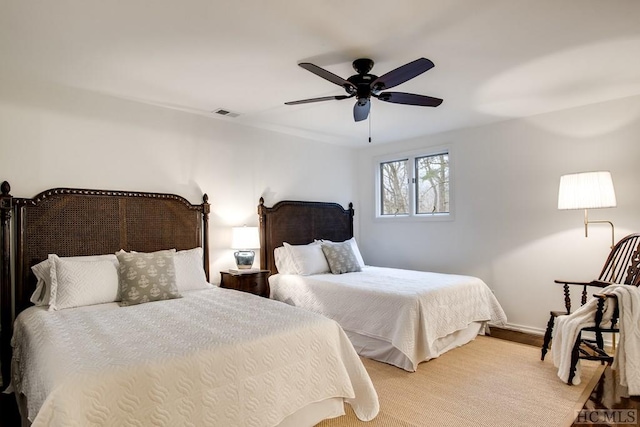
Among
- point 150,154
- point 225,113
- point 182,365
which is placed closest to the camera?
point 182,365

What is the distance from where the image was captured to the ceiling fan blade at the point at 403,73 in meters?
2.29

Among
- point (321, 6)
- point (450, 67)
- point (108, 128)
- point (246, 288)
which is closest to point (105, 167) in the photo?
point (108, 128)

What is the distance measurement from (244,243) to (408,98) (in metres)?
2.28

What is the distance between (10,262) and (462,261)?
15.1ft

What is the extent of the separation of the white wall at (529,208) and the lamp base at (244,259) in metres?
2.31

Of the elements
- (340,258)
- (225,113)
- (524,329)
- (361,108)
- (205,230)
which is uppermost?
(225,113)

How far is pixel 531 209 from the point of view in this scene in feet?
13.6

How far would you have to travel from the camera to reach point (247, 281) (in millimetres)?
3893

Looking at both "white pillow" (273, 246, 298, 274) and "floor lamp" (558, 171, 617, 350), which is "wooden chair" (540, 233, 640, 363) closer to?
"floor lamp" (558, 171, 617, 350)

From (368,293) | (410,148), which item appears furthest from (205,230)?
(410,148)

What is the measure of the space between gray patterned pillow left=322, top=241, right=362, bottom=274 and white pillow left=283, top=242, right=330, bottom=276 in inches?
2.9

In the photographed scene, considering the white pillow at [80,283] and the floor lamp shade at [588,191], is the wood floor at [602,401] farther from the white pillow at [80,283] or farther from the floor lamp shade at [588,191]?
the floor lamp shade at [588,191]

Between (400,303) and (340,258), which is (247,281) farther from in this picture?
(400,303)

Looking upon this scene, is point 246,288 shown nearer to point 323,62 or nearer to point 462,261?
point 323,62
